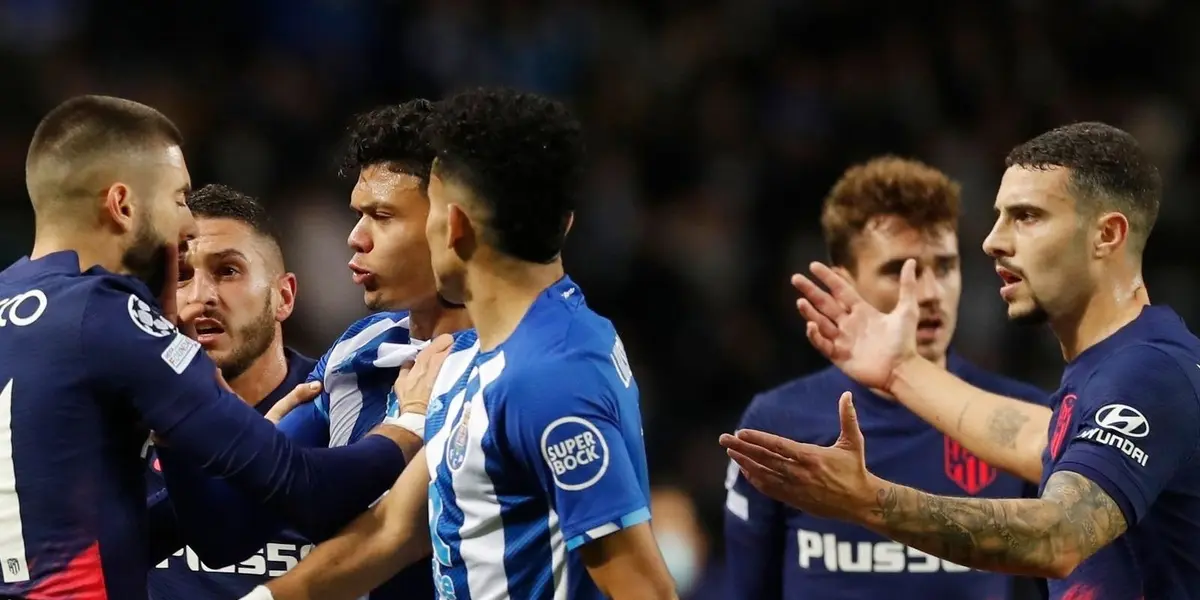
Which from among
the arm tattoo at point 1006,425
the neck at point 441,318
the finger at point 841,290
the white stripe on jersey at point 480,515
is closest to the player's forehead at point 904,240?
the finger at point 841,290

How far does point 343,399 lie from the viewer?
171 inches

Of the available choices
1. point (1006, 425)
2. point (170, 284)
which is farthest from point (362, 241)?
point (1006, 425)

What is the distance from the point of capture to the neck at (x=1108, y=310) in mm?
4336

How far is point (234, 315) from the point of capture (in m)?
4.76

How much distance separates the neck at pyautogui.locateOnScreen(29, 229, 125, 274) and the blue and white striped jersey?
94 cm

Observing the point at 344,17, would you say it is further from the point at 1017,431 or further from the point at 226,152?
the point at 1017,431

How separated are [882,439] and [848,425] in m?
2.16

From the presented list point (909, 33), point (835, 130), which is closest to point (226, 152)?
point (835, 130)

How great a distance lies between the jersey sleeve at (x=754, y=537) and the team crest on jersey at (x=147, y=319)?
2561 millimetres

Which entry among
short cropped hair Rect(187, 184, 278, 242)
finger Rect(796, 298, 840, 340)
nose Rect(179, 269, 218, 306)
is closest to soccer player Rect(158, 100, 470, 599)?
nose Rect(179, 269, 218, 306)

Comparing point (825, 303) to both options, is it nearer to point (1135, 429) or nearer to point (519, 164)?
point (1135, 429)

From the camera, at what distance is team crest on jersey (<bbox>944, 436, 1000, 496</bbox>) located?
5.52 meters

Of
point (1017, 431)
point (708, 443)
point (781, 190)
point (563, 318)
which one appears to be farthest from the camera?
point (781, 190)

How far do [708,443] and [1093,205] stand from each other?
555cm
